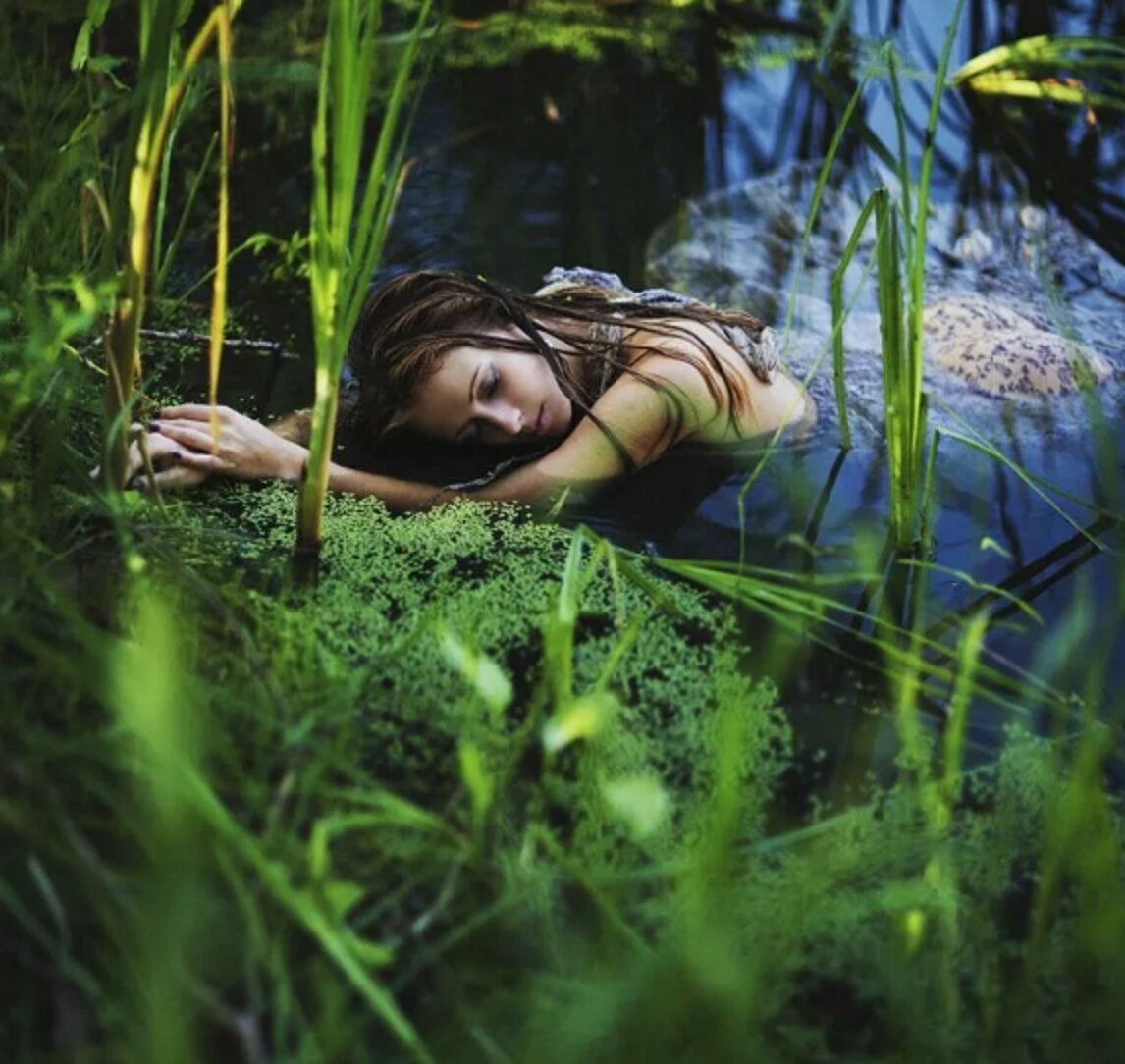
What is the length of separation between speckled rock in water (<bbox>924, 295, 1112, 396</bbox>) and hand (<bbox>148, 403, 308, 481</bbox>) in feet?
3.57

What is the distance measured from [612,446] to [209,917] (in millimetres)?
1077

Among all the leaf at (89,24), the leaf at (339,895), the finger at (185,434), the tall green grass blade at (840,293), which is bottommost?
the leaf at (339,895)

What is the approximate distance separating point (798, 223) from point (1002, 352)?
688 millimetres

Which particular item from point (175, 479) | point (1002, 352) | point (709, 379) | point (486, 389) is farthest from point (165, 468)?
point (1002, 352)

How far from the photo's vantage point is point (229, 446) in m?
1.77

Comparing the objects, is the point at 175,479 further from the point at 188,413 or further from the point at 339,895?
the point at 339,895

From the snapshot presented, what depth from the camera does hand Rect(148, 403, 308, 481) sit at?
175 centimetres

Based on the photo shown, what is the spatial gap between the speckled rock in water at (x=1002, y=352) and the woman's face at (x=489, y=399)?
2.31 ft

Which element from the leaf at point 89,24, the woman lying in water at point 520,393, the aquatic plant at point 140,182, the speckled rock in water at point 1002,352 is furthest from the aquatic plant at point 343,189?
the speckled rock in water at point 1002,352

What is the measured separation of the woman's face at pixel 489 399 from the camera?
1.86 metres

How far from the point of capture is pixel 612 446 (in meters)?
1.88

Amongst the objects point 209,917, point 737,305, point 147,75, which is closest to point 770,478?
point 737,305

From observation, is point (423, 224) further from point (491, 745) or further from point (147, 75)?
point (491, 745)

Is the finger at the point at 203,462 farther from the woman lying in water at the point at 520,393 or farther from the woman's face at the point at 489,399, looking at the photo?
the woman's face at the point at 489,399
